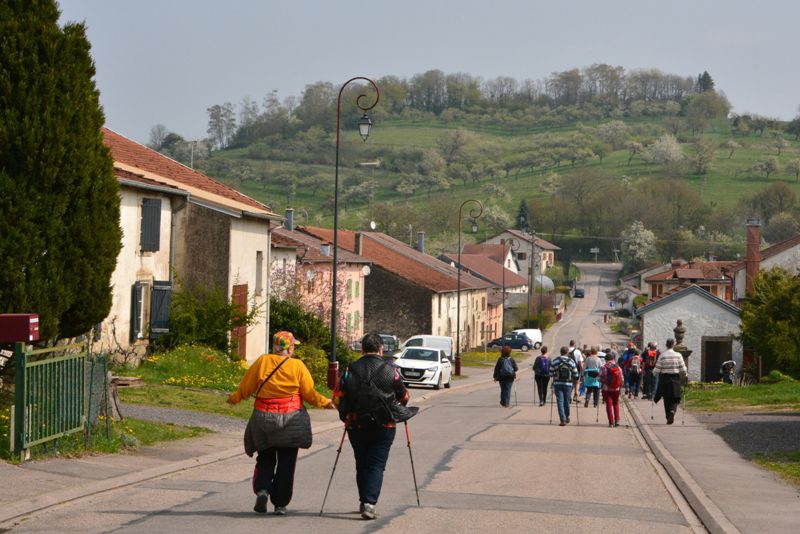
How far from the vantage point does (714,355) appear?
53.8m

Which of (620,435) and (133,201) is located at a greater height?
(133,201)

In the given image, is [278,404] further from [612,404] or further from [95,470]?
[612,404]

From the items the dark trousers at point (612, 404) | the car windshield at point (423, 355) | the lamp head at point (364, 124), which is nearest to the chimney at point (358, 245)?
the car windshield at point (423, 355)

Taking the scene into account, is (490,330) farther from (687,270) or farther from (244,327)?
(244,327)

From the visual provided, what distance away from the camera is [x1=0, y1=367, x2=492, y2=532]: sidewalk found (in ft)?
34.4

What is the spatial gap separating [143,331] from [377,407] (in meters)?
18.1

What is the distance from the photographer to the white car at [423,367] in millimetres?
37844

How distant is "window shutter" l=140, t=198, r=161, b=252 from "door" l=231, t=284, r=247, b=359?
301 centimetres

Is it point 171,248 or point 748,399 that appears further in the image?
point 748,399

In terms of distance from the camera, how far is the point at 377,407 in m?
10.1

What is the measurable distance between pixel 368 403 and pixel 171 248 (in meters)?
19.9

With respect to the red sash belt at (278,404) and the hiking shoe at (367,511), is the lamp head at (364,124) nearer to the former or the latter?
the red sash belt at (278,404)

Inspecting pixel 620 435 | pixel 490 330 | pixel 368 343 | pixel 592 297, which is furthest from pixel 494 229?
pixel 368 343

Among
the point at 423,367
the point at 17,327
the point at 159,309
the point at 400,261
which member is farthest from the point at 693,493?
the point at 400,261
